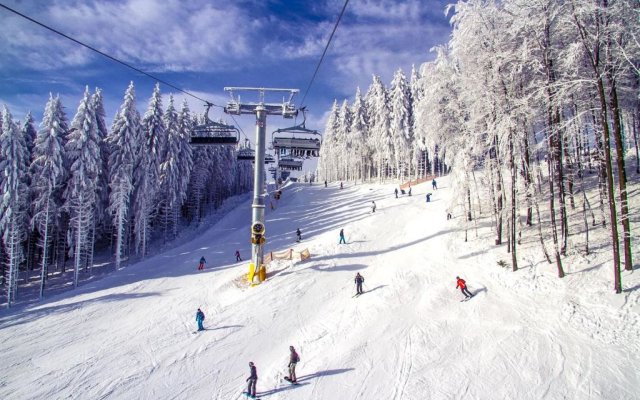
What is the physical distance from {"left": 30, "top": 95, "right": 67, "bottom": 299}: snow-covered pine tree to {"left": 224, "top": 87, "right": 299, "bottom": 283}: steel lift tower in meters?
21.7

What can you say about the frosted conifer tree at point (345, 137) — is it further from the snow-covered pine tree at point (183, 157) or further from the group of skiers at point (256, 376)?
the group of skiers at point (256, 376)

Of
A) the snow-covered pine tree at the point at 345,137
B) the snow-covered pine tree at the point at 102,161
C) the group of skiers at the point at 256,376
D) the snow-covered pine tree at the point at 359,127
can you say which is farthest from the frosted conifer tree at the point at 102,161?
the snow-covered pine tree at the point at 345,137

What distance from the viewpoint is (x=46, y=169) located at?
31.4 m

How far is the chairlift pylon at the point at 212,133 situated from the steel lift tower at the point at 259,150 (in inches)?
81.3

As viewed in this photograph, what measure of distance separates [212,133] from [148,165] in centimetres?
2286

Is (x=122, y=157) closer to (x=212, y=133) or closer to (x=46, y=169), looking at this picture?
(x=46, y=169)

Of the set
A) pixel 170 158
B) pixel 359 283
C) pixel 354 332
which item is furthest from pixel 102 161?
pixel 354 332

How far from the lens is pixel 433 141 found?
23.6 meters

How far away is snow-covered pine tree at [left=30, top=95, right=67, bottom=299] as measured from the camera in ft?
103

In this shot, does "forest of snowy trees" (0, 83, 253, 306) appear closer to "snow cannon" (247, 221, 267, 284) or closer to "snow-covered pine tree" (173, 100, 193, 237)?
"snow-covered pine tree" (173, 100, 193, 237)

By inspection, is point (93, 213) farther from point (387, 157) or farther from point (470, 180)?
point (387, 157)

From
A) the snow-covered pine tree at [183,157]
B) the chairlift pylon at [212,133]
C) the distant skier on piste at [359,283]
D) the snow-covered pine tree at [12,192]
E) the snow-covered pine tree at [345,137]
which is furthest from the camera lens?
the snow-covered pine tree at [345,137]

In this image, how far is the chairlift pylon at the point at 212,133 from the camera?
19.8m

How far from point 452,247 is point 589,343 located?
11146mm
